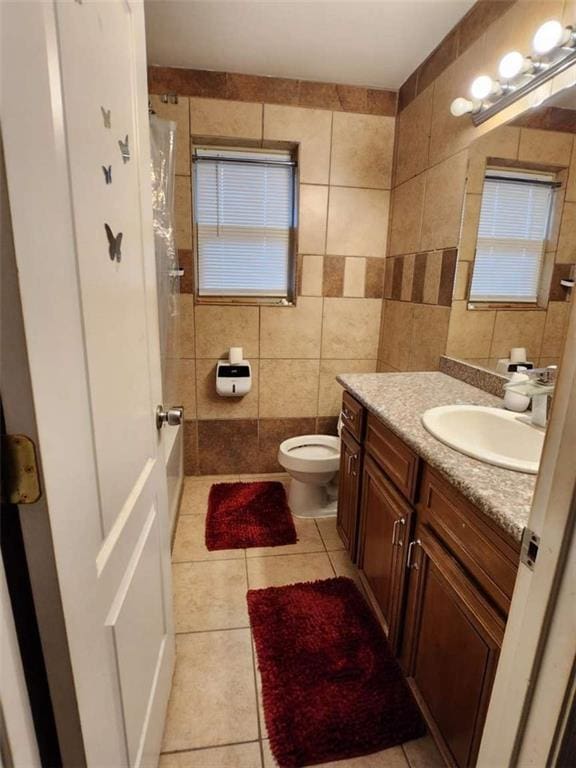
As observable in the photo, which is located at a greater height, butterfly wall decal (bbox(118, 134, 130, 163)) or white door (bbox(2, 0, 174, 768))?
butterfly wall decal (bbox(118, 134, 130, 163))

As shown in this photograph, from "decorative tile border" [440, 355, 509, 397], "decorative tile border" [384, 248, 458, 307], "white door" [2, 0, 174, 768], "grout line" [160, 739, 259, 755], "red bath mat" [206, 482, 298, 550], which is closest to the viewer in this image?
"white door" [2, 0, 174, 768]

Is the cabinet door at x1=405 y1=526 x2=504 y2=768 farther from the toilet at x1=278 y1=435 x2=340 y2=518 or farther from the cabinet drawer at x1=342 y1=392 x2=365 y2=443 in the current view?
the toilet at x1=278 y1=435 x2=340 y2=518

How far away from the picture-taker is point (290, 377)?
2.73m

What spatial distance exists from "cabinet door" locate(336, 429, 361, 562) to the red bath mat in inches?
14.2

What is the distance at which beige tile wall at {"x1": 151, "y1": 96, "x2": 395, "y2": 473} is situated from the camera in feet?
7.72

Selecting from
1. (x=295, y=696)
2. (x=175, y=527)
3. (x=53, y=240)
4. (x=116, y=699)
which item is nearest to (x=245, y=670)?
(x=295, y=696)

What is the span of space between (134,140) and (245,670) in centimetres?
171

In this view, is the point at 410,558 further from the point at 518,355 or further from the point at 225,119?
the point at 225,119

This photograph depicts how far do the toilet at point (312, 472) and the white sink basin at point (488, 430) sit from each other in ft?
3.00

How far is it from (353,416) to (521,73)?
1433mm

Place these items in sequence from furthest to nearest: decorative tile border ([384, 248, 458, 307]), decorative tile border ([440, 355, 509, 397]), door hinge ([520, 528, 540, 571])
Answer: decorative tile border ([384, 248, 458, 307]) → decorative tile border ([440, 355, 509, 397]) → door hinge ([520, 528, 540, 571])

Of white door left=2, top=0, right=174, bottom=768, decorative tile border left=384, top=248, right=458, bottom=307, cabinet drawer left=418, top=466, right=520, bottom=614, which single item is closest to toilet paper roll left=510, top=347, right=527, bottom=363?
decorative tile border left=384, top=248, right=458, bottom=307

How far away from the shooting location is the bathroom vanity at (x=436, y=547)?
875 millimetres

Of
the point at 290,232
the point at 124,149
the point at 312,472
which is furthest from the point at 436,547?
the point at 290,232
